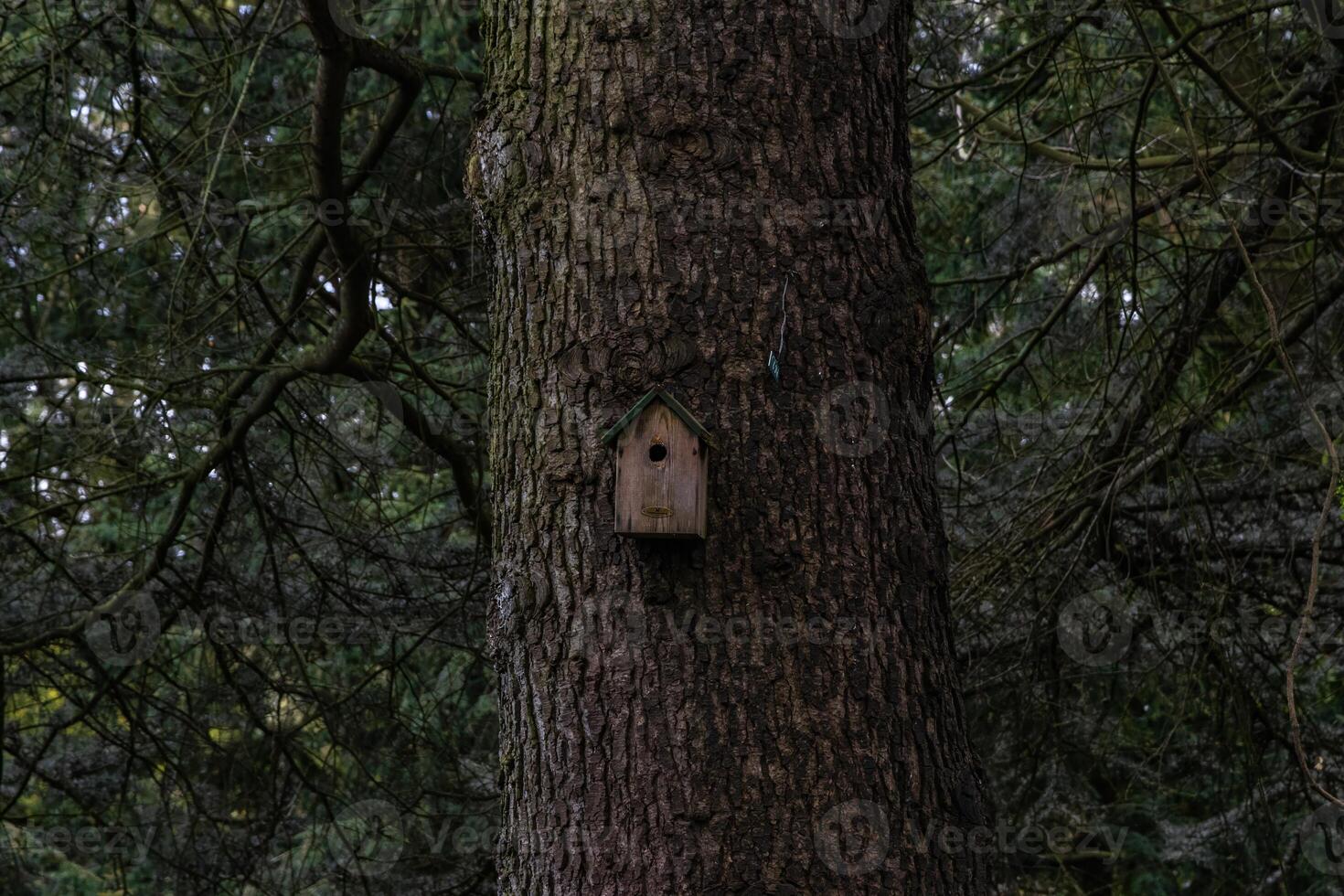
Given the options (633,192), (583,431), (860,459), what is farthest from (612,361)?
(860,459)

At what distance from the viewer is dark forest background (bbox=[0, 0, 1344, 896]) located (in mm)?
4230

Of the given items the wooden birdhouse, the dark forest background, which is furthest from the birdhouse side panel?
the dark forest background

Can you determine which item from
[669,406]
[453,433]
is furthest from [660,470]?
[453,433]

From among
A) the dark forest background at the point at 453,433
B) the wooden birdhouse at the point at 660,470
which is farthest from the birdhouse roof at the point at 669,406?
the dark forest background at the point at 453,433

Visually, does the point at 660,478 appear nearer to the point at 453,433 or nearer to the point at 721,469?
the point at 721,469

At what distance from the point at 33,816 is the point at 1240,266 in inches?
184

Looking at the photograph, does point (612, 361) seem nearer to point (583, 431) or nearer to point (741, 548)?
point (583, 431)

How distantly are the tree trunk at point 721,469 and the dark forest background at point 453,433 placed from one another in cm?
160

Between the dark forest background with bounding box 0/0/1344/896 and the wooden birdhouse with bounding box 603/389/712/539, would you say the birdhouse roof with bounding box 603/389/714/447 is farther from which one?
the dark forest background with bounding box 0/0/1344/896

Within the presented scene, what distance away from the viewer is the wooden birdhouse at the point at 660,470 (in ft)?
6.07

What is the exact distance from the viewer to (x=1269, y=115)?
419 cm

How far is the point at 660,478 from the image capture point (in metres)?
1.82

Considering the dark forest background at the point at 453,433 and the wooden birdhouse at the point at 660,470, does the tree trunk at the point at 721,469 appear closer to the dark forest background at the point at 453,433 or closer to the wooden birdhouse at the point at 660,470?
the wooden birdhouse at the point at 660,470

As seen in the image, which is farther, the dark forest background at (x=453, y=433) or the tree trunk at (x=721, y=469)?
the dark forest background at (x=453, y=433)
